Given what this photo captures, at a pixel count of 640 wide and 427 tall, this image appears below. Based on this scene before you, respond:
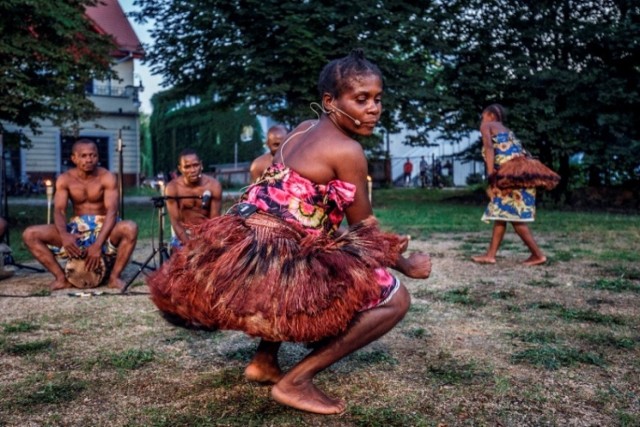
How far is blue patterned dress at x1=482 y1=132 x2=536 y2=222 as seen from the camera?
698cm

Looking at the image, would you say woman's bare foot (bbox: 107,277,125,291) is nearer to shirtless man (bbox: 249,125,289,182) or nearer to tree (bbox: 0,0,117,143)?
shirtless man (bbox: 249,125,289,182)

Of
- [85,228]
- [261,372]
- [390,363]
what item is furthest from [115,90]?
[261,372]

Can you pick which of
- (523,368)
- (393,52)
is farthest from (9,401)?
(393,52)

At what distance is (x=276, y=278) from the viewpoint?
2.46 meters

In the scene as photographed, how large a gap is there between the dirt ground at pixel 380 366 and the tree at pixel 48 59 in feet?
21.2

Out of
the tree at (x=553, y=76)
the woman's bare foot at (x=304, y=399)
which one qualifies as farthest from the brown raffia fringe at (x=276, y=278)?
the tree at (x=553, y=76)

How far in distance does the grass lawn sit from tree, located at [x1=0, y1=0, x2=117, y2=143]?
19.1ft

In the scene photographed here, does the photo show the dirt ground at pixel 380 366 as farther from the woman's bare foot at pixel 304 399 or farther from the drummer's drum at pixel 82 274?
the drummer's drum at pixel 82 274

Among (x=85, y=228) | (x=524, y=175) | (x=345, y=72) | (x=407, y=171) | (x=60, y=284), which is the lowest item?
(x=60, y=284)

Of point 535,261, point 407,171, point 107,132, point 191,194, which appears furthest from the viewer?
point 407,171

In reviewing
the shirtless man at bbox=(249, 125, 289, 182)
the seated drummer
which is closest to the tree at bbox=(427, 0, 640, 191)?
the shirtless man at bbox=(249, 125, 289, 182)

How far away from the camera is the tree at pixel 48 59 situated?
10.2 metres

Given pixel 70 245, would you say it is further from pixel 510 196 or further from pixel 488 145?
pixel 510 196

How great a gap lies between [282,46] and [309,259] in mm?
13267
